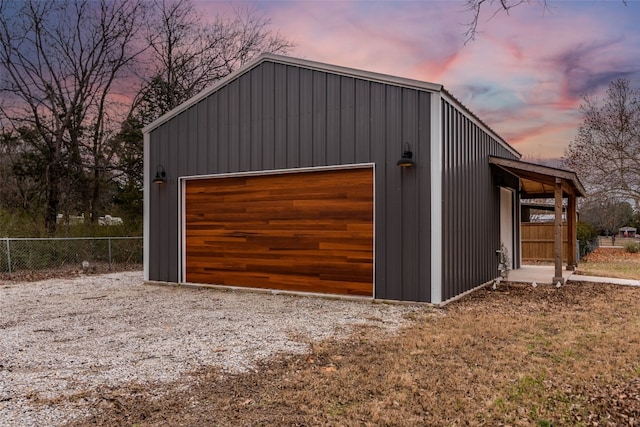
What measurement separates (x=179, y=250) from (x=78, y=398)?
567cm

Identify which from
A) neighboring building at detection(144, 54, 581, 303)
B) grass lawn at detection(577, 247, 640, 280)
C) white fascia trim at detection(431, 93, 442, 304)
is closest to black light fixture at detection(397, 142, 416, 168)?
neighboring building at detection(144, 54, 581, 303)

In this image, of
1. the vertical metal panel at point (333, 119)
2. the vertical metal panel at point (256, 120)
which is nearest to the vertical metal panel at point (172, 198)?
the vertical metal panel at point (256, 120)

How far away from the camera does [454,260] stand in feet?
22.4

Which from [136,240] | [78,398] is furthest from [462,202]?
[136,240]

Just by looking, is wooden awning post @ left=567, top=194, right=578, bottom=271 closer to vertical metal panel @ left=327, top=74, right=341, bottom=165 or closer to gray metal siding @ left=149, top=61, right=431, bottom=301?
gray metal siding @ left=149, top=61, right=431, bottom=301

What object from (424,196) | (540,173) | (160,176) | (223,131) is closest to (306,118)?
(223,131)

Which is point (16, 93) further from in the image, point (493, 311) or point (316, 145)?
point (493, 311)

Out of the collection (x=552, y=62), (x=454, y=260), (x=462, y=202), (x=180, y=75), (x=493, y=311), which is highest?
(x=180, y=75)

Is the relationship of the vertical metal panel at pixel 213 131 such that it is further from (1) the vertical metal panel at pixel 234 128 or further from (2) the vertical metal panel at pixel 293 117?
(2) the vertical metal panel at pixel 293 117

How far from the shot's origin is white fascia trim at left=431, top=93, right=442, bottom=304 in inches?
244

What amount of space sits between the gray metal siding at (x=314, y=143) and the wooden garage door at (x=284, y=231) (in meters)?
0.24

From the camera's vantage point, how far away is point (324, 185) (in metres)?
7.15

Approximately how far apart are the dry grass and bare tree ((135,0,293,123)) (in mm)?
13976

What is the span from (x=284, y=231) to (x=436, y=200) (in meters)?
2.63
